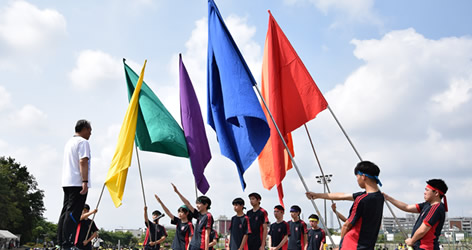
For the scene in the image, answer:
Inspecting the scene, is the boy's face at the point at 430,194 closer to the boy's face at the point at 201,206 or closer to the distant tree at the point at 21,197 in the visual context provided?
the boy's face at the point at 201,206

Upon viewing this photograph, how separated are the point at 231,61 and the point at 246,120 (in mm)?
1289

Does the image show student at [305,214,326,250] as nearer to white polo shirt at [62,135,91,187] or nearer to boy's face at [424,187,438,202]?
boy's face at [424,187,438,202]

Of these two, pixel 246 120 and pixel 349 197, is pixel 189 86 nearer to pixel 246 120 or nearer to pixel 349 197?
pixel 246 120

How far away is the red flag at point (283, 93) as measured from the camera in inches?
387

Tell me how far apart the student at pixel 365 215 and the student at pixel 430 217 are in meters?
1.79

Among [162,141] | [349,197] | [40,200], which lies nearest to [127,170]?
[162,141]

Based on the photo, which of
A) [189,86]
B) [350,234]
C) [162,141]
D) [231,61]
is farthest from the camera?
[189,86]

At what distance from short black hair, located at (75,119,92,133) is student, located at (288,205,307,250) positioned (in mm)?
7400

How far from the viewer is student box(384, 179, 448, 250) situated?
745cm

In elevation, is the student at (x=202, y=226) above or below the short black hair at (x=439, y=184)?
below

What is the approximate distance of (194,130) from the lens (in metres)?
13.3

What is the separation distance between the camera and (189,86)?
14.4 meters

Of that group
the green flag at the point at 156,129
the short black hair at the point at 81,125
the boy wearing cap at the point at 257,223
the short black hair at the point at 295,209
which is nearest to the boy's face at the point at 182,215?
the boy wearing cap at the point at 257,223

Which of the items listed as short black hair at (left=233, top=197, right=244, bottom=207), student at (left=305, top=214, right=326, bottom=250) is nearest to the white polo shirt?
short black hair at (left=233, top=197, right=244, bottom=207)
